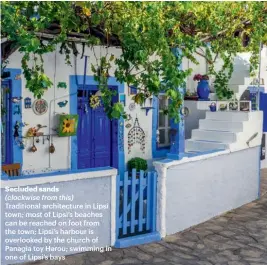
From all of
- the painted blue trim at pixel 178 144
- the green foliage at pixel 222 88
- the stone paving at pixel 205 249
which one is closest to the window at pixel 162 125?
the green foliage at pixel 222 88

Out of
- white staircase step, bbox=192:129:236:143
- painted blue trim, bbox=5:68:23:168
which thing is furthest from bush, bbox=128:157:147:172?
painted blue trim, bbox=5:68:23:168

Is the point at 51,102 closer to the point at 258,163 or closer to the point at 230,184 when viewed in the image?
the point at 230,184

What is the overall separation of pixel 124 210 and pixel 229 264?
5.75 feet

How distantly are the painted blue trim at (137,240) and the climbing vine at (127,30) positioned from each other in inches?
75.3

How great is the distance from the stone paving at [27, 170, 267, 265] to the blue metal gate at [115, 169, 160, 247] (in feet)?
0.56

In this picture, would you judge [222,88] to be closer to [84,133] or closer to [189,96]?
[189,96]

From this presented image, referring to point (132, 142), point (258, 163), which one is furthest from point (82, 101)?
point (258, 163)

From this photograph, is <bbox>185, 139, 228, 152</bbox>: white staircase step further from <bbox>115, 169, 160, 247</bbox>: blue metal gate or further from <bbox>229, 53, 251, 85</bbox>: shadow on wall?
<bbox>229, 53, 251, 85</bbox>: shadow on wall

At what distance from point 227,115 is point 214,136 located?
2.39ft

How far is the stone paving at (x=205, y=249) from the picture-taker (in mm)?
6469

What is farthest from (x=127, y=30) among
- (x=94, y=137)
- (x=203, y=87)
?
(x=203, y=87)

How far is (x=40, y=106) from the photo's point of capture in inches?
343

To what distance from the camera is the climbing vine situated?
5617mm

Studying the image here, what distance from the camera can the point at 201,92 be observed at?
37.6 feet
